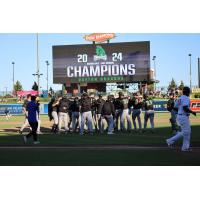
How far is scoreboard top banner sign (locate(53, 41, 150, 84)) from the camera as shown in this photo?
4975 centimetres

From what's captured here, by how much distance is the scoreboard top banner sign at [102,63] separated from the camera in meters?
49.8

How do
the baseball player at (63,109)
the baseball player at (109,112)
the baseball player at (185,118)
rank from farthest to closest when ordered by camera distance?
1. the baseball player at (63,109)
2. the baseball player at (109,112)
3. the baseball player at (185,118)

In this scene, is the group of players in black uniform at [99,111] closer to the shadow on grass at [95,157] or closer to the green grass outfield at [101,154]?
the green grass outfield at [101,154]

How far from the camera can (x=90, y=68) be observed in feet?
166

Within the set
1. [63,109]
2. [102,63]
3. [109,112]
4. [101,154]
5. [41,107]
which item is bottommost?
[101,154]

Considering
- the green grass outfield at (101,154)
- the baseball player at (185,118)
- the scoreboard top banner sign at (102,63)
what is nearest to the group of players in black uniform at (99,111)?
the green grass outfield at (101,154)

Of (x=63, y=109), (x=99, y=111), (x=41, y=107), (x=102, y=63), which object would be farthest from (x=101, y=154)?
(x=102, y=63)

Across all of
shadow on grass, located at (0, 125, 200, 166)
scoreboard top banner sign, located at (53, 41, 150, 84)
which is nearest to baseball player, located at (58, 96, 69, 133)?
shadow on grass, located at (0, 125, 200, 166)

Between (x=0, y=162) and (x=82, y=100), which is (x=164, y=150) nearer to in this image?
(x=0, y=162)

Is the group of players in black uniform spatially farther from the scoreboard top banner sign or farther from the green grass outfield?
the scoreboard top banner sign

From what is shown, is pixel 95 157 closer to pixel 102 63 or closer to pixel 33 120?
pixel 33 120

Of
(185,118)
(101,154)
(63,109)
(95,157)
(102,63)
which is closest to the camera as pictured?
(95,157)

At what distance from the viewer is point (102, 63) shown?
50.4 metres

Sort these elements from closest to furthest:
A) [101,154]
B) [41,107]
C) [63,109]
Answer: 1. [101,154]
2. [63,109]
3. [41,107]
